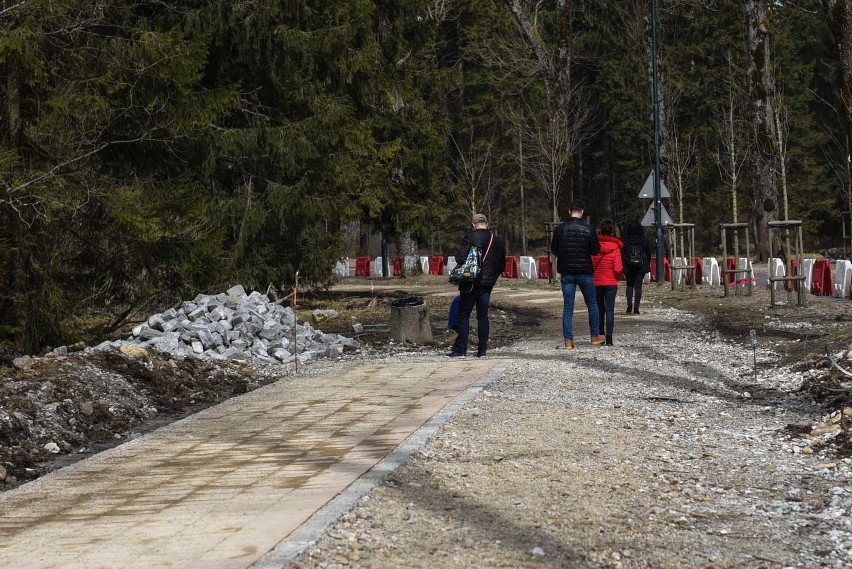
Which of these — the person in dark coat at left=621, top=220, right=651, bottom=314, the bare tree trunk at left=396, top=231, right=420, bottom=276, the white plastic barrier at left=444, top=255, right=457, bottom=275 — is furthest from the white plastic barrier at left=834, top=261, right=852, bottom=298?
the bare tree trunk at left=396, top=231, right=420, bottom=276

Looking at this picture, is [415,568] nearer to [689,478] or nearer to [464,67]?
[689,478]

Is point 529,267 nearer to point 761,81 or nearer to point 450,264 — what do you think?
point 450,264

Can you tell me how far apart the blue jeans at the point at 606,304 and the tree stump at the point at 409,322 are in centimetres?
272

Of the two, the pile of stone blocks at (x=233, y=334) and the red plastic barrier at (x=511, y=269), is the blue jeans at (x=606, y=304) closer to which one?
the pile of stone blocks at (x=233, y=334)

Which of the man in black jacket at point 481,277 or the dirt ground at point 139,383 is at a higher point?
the man in black jacket at point 481,277

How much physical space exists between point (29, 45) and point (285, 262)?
33.5ft

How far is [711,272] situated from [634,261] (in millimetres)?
12116

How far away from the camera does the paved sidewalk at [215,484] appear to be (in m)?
6.08

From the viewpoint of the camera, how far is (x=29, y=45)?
17141 millimetres

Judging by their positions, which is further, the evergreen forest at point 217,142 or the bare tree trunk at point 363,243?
the bare tree trunk at point 363,243

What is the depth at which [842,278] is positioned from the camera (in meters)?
26.8

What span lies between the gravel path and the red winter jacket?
428 cm

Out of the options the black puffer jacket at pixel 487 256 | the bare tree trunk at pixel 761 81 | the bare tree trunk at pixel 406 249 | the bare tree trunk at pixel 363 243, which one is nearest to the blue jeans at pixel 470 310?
the black puffer jacket at pixel 487 256

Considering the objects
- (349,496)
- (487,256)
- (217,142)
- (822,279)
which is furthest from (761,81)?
(349,496)
